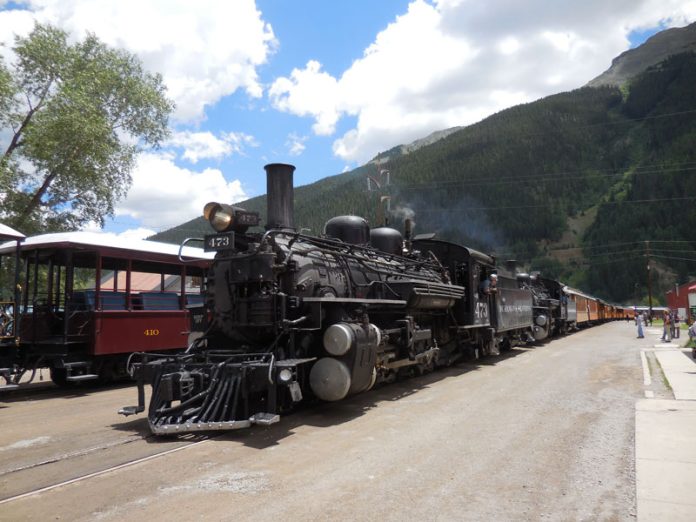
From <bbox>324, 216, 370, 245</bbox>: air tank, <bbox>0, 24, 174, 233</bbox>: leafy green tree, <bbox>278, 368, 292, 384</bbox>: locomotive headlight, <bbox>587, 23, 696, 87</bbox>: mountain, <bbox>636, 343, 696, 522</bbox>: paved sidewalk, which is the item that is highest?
<bbox>587, 23, 696, 87</bbox>: mountain

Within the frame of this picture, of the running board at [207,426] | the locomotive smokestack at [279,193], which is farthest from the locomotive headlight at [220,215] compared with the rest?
the running board at [207,426]

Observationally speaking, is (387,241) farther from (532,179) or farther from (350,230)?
(532,179)

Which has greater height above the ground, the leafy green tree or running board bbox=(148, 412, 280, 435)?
the leafy green tree

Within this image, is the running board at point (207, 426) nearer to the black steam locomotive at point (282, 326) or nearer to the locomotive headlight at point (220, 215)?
the black steam locomotive at point (282, 326)

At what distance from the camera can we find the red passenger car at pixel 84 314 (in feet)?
32.9

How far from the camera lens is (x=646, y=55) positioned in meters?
185

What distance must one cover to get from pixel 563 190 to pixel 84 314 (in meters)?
117

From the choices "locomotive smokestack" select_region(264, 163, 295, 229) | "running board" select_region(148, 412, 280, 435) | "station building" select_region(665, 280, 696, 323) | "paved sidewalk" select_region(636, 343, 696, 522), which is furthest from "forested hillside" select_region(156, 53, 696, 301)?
"running board" select_region(148, 412, 280, 435)

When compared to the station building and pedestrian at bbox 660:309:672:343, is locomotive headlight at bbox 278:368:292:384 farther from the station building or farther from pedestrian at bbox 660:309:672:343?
the station building

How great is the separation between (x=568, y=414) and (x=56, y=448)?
644 cm

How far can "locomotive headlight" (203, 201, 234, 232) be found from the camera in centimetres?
677

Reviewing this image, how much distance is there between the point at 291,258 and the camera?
7027mm

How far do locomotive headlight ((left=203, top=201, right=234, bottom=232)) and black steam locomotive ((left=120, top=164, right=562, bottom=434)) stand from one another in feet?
0.05

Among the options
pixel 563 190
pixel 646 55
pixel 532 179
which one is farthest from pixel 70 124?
pixel 646 55
